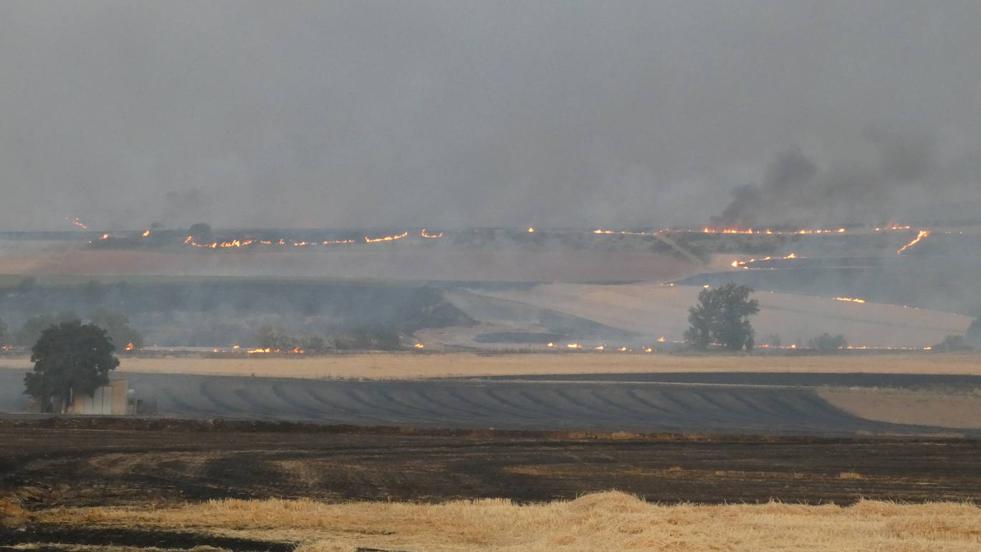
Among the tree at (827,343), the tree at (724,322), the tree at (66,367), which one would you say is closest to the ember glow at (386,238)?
the tree at (724,322)

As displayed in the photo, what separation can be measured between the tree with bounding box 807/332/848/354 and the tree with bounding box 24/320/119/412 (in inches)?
A: 2477

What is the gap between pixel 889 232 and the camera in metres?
129

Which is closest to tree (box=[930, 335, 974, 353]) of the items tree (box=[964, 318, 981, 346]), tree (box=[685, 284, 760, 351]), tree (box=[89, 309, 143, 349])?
tree (box=[964, 318, 981, 346])

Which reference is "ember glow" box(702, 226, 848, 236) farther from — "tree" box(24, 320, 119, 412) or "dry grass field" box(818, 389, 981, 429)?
"tree" box(24, 320, 119, 412)

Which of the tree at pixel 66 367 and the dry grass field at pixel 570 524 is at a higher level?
the tree at pixel 66 367

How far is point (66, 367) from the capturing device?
57.3 m

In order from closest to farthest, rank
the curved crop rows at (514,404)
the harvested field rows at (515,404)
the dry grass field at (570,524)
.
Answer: the dry grass field at (570,524)
the harvested field rows at (515,404)
the curved crop rows at (514,404)

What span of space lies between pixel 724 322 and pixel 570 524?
80.1 meters

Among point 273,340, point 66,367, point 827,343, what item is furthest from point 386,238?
point 66,367

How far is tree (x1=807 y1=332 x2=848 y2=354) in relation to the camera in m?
107

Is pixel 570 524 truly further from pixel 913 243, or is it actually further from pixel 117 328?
pixel 913 243

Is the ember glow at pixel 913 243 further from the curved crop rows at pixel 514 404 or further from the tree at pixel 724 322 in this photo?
the curved crop rows at pixel 514 404

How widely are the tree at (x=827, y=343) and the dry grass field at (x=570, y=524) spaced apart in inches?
3174

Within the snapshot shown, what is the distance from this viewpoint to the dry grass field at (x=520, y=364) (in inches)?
3059
